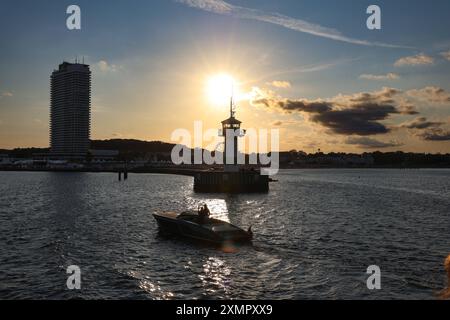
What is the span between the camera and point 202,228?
36531 millimetres

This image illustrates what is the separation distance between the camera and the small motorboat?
3503 centimetres

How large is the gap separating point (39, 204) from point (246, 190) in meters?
48.1

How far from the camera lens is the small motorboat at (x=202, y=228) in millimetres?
35031

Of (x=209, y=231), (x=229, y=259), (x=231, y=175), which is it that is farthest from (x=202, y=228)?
(x=231, y=175)

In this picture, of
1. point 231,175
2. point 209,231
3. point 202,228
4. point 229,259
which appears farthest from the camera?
point 231,175

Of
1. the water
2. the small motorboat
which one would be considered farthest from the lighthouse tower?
the small motorboat

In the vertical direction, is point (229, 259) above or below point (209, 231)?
below

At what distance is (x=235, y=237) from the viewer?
35062 mm

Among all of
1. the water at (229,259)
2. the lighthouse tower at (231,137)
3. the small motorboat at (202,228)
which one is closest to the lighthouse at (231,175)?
the lighthouse tower at (231,137)

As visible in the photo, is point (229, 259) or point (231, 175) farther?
point (231, 175)

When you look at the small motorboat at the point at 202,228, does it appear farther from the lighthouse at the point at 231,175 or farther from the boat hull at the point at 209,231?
the lighthouse at the point at 231,175

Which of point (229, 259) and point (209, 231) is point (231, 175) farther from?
point (229, 259)
